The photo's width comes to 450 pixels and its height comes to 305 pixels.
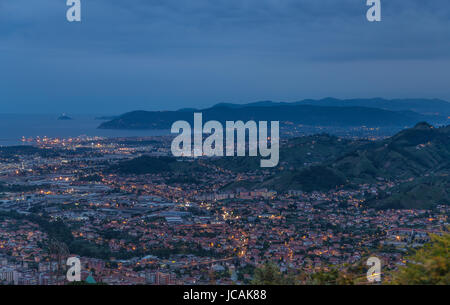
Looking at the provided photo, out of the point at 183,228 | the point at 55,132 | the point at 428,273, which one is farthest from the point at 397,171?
the point at 55,132

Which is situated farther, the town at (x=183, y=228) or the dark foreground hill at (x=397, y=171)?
the dark foreground hill at (x=397, y=171)

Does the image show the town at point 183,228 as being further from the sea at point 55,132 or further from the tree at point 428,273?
the sea at point 55,132

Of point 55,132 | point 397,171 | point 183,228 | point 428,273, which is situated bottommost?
point 183,228

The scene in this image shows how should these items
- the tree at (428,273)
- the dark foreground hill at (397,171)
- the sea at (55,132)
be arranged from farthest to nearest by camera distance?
the sea at (55,132), the dark foreground hill at (397,171), the tree at (428,273)

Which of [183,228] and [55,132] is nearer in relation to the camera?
[183,228]

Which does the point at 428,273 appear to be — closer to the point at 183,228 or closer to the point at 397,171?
the point at 183,228

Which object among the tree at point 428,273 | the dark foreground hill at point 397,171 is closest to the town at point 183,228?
the dark foreground hill at point 397,171

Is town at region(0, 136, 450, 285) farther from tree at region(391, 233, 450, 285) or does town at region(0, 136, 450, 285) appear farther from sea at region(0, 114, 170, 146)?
sea at region(0, 114, 170, 146)

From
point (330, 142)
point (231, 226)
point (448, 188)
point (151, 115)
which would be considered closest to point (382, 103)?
point (151, 115)

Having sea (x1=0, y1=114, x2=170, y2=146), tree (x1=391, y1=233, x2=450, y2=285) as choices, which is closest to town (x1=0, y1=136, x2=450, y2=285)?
tree (x1=391, y1=233, x2=450, y2=285)

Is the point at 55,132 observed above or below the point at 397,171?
above
